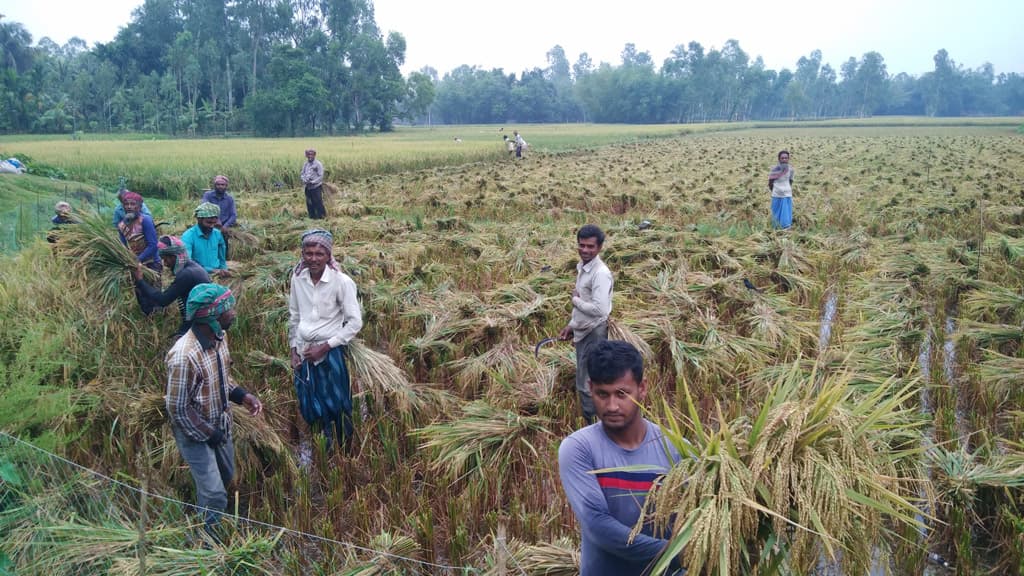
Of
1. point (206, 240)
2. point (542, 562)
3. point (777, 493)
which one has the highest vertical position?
point (206, 240)

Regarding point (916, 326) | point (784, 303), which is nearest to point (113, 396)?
point (784, 303)

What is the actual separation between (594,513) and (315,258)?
2298 mm

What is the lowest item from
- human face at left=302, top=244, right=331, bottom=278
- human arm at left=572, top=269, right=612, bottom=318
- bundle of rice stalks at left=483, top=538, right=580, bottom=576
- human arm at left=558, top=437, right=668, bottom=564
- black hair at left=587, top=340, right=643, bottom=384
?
bundle of rice stalks at left=483, top=538, right=580, bottom=576

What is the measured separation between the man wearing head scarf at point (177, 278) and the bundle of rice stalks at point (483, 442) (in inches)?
62.2

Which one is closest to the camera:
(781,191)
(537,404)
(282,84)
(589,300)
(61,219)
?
(589,300)

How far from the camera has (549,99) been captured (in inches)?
3349

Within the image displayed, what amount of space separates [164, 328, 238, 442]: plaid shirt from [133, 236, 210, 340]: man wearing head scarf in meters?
0.81

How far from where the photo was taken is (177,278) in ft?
12.9

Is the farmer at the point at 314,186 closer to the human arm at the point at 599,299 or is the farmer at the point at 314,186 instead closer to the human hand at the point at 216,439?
the human arm at the point at 599,299

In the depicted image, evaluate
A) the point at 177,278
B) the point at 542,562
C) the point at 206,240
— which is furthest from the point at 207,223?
the point at 542,562

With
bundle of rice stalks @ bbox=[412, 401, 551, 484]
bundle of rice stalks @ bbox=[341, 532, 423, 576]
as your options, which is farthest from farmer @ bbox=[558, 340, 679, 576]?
bundle of rice stalks @ bbox=[412, 401, 551, 484]

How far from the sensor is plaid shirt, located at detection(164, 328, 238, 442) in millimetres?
2695

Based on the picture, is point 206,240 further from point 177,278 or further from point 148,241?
point 177,278

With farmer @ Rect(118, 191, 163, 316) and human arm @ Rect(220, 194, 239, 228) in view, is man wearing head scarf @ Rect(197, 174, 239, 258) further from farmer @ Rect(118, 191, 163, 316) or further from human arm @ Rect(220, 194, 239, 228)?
farmer @ Rect(118, 191, 163, 316)
